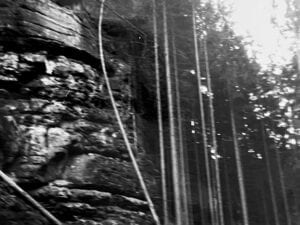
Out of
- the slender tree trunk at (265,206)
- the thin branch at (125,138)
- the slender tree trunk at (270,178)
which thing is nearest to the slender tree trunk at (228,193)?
the slender tree trunk at (265,206)

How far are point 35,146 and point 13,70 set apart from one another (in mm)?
1131

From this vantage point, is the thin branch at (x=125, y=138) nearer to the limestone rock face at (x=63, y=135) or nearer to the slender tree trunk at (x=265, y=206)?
the limestone rock face at (x=63, y=135)

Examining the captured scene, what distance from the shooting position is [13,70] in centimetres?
500

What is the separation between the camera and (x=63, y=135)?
4.73m

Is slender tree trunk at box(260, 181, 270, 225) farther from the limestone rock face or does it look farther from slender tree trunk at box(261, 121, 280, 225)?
the limestone rock face

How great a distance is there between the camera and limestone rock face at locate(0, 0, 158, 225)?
13.8ft

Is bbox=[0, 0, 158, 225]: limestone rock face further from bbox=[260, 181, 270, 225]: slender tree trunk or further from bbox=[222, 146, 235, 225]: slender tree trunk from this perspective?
bbox=[260, 181, 270, 225]: slender tree trunk

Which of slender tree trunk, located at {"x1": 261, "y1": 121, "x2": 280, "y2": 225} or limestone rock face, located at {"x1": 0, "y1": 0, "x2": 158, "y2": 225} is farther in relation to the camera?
slender tree trunk, located at {"x1": 261, "y1": 121, "x2": 280, "y2": 225}

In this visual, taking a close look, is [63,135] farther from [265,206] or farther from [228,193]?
[265,206]

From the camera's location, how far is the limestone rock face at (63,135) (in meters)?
4.22

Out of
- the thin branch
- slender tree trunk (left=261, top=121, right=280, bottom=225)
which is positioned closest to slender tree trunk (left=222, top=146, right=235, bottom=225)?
slender tree trunk (left=261, top=121, right=280, bottom=225)

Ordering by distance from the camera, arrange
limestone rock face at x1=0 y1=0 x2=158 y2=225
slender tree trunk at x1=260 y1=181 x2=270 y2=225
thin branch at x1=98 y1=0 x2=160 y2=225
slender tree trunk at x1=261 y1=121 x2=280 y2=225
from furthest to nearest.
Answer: slender tree trunk at x1=260 y1=181 x2=270 y2=225
slender tree trunk at x1=261 y1=121 x2=280 y2=225
thin branch at x1=98 y1=0 x2=160 y2=225
limestone rock face at x1=0 y1=0 x2=158 y2=225

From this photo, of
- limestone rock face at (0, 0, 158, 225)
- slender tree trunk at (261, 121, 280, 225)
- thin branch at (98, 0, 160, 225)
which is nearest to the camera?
limestone rock face at (0, 0, 158, 225)

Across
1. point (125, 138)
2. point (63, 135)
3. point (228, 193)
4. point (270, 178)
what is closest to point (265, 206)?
point (270, 178)
